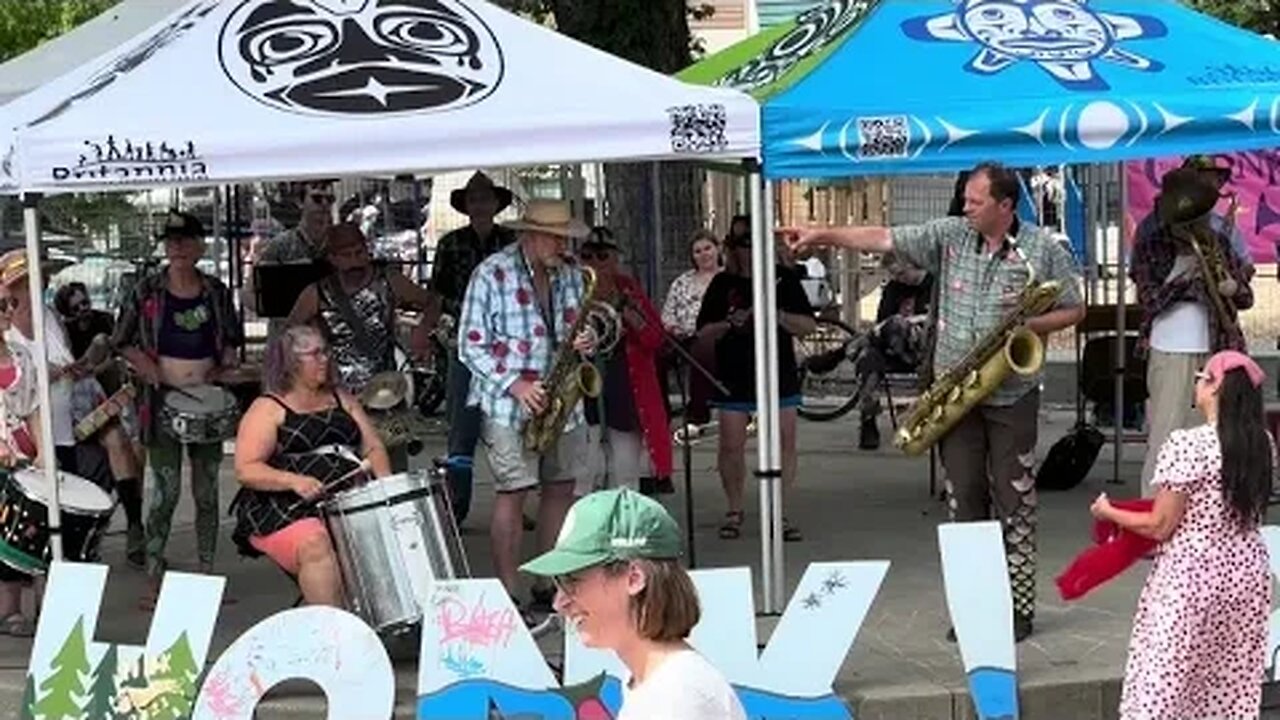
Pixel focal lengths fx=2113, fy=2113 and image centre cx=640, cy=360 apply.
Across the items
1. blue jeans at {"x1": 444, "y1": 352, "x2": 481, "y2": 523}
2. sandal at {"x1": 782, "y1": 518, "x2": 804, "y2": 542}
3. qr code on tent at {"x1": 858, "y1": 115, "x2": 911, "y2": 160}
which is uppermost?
qr code on tent at {"x1": 858, "y1": 115, "x2": 911, "y2": 160}

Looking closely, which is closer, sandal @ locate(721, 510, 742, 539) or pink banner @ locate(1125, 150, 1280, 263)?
sandal @ locate(721, 510, 742, 539)

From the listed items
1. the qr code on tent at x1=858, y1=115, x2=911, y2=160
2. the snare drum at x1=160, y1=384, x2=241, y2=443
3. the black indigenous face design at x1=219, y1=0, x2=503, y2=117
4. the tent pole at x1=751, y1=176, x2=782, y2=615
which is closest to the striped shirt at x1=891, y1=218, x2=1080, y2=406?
the qr code on tent at x1=858, y1=115, x2=911, y2=160

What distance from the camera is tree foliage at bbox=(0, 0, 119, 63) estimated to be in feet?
87.2

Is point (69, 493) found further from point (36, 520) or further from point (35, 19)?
point (35, 19)

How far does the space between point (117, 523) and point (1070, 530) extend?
4862mm

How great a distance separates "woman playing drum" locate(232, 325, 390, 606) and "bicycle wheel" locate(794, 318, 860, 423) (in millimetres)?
6862

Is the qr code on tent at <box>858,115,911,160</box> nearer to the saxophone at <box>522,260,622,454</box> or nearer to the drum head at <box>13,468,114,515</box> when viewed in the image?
the saxophone at <box>522,260,622,454</box>

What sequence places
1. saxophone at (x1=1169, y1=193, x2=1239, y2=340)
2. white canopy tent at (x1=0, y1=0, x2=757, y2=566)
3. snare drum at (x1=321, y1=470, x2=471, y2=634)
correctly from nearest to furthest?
white canopy tent at (x1=0, y1=0, x2=757, y2=566)
snare drum at (x1=321, y1=470, x2=471, y2=634)
saxophone at (x1=1169, y1=193, x2=1239, y2=340)

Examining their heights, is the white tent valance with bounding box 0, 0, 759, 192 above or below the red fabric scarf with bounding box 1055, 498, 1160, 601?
above

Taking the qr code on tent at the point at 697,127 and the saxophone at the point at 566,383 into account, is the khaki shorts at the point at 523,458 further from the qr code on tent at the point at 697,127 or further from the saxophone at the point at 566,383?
the qr code on tent at the point at 697,127

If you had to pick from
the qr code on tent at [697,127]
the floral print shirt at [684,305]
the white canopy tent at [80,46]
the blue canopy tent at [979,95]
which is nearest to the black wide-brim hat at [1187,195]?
the blue canopy tent at [979,95]

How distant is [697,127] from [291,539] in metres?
2.06

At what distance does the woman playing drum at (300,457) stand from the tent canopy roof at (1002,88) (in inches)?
72.0

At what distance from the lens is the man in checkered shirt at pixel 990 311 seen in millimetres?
7707
